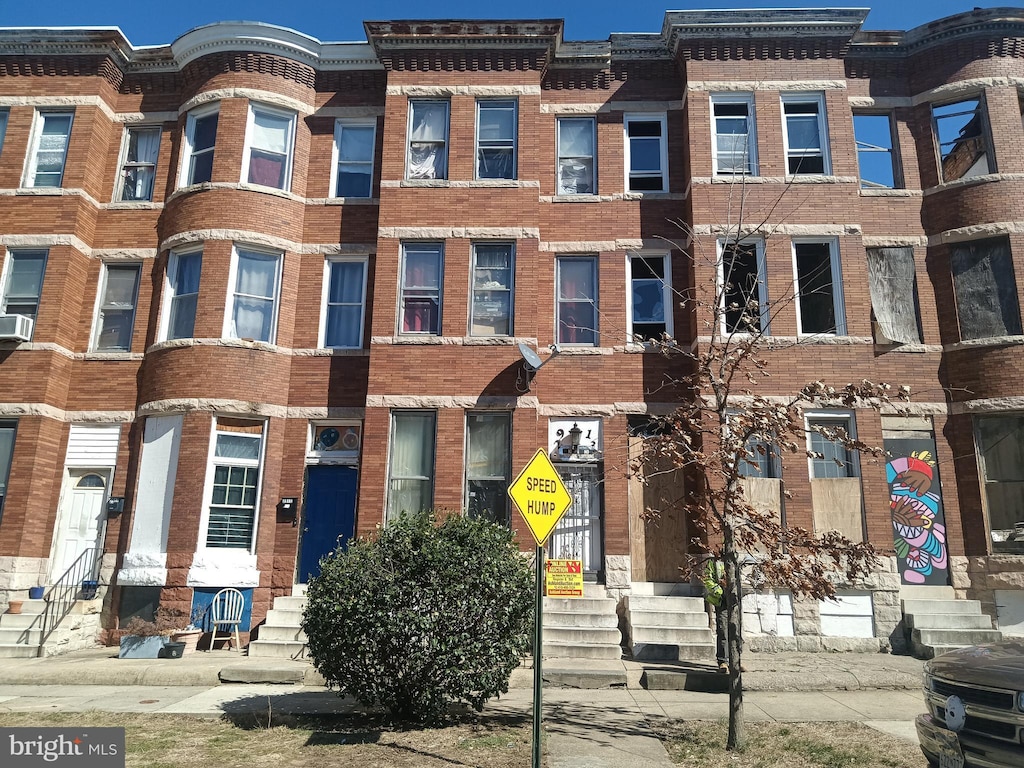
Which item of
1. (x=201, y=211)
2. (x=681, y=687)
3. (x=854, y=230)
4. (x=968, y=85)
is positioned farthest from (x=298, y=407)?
(x=968, y=85)

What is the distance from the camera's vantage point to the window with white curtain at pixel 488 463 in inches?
557

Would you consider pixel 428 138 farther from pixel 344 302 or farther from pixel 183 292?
pixel 183 292

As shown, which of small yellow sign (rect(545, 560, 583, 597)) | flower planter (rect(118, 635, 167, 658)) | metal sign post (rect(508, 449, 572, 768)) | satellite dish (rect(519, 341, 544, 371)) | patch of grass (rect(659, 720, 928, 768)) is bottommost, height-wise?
patch of grass (rect(659, 720, 928, 768))

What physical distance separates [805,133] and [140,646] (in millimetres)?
15897

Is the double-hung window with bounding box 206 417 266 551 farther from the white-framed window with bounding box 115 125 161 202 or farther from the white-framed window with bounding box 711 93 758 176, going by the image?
the white-framed window with bounding box 711 93 758 176

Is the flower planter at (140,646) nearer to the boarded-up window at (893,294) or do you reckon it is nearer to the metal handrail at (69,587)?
the metal handrail at (69,587)

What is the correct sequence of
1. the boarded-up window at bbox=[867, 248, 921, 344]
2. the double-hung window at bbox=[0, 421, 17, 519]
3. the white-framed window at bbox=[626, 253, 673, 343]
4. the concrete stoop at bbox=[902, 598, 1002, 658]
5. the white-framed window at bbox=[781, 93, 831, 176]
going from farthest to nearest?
the white-framed window at bbox=[626, 253, 673, 343] < the white-framed window at bbox=[781, 93, 831, 176] < the boarded-up window at bbox=[867, 248, 921, 344] < the double-hung window at bbox=[0, 421, 17, 519] < the concrete stoop at bbox=[902, 598, 1002, 658]

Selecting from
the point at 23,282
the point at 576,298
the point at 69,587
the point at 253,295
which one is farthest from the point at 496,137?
Result: the point at 69,587

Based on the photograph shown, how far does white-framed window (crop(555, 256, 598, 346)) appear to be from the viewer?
50.9 ft

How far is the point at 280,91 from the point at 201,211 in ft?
10.5

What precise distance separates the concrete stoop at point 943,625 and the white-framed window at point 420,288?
32.9ft

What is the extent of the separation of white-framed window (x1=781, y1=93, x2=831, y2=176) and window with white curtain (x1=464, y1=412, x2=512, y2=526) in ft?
25.9

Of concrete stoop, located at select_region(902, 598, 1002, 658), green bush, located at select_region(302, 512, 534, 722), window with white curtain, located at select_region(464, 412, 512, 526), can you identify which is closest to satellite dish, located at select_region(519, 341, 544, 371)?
window with white curtain, located at select_region(464, 412, 512, 526)
